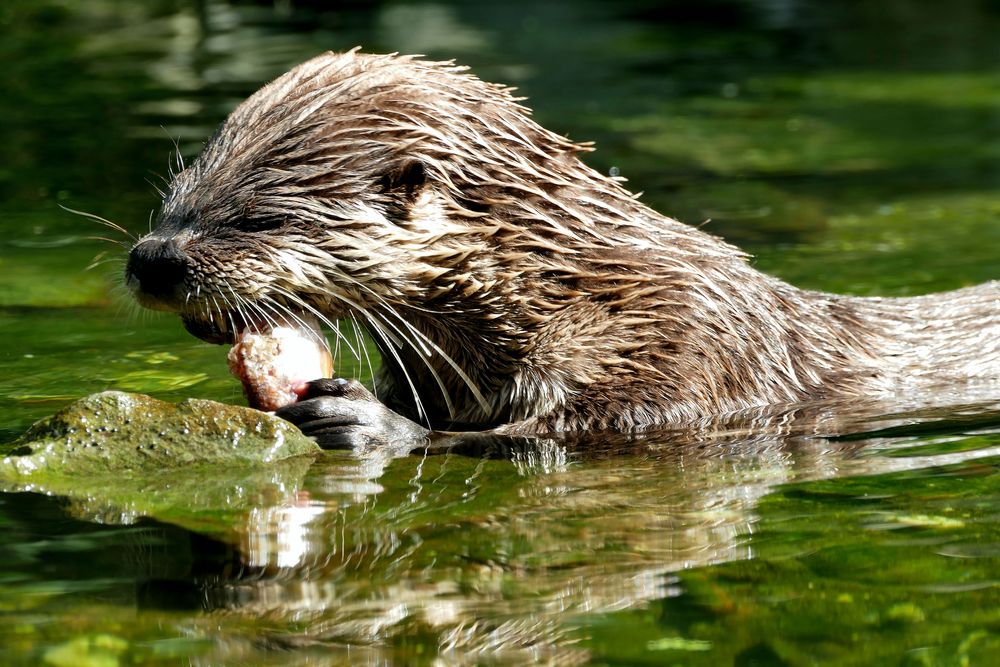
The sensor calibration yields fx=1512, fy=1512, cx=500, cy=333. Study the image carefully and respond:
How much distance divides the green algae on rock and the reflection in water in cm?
25

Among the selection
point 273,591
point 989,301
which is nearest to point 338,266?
point 273,591

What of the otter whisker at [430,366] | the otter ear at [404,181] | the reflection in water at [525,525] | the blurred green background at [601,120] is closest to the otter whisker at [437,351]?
the otter whisker at [430,366]

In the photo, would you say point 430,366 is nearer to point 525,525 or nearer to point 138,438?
point 138,438

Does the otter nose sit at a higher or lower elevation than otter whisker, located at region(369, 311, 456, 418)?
higher

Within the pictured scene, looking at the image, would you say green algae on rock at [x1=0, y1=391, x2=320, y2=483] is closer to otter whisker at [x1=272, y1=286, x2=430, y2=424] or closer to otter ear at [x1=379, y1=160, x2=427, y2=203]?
otter whisker at [x1=272, y1=286, x2=430, y2=424]

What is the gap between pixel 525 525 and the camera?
468cm

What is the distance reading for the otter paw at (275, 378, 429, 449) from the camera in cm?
559

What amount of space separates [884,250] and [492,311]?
16.8ft

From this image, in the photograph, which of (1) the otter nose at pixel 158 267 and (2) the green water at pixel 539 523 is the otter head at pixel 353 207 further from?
(2) the green water at pixel 539 523

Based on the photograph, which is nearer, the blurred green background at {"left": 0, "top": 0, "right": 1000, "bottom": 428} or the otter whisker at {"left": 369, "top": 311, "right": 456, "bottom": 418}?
the otter whisker at {"left": 369, "top": 311, "right": 456, "bottom": 418}

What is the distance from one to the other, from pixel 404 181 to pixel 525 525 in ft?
5.08

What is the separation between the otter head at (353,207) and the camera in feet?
17.8

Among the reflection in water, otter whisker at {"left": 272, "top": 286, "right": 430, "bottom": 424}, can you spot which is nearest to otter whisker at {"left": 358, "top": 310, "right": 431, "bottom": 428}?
otter whisker at {"left": 272, "top": 286, "right": 430, "bottom": 424}

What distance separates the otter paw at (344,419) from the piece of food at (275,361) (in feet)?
0.32
